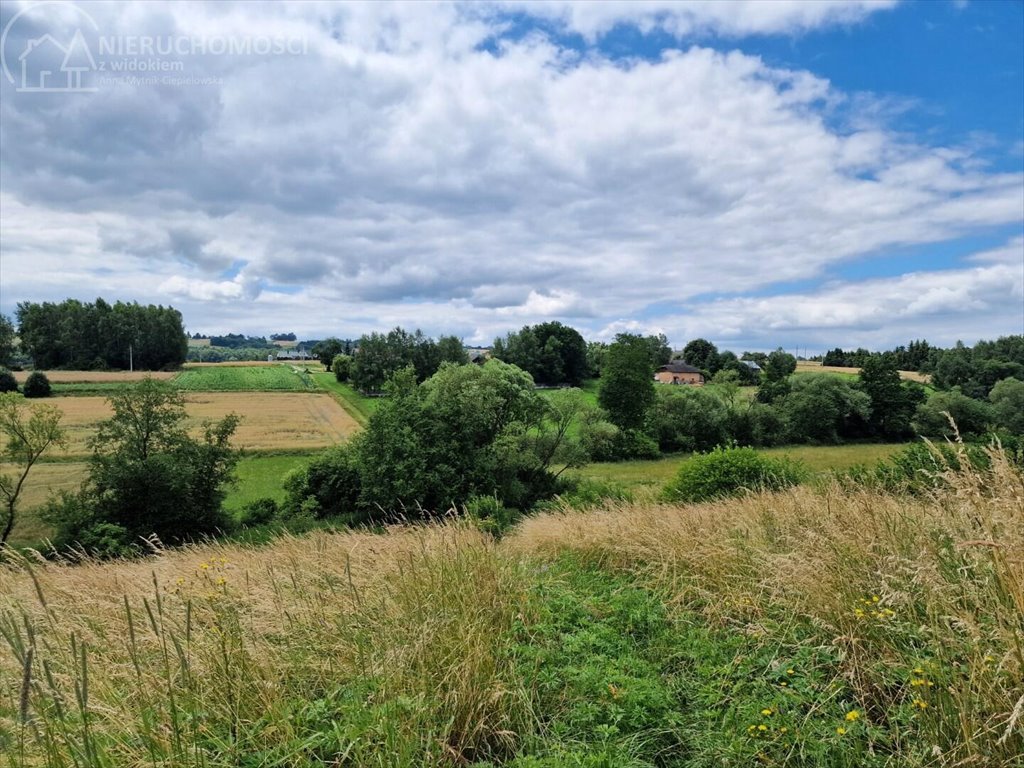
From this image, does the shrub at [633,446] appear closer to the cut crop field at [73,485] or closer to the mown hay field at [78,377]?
the cut crop field at [73,485]

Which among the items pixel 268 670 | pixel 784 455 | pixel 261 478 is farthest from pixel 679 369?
pixel 268 670

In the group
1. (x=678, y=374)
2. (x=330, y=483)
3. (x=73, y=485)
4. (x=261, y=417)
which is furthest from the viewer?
(x=678, y=374)

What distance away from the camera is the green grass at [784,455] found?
128 ft

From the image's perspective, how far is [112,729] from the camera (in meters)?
2.37

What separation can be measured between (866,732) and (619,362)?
5229 cm

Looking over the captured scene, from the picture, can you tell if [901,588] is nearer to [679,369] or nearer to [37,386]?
[37,386]

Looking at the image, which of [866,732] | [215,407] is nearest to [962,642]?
[866,732]

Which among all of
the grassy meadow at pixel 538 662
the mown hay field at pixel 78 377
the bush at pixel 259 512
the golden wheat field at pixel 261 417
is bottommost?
the bush at pixel 259 512

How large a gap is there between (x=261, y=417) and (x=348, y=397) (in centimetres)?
Answer: 1604

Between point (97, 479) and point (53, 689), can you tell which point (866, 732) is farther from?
point (97, 479)

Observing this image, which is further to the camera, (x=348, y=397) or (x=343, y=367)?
(x=343, y=367)

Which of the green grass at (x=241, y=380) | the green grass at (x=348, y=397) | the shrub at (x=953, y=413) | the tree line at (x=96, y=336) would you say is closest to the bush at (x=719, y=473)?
the green grass at (x=348, y=397)

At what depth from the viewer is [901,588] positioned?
11.5ft

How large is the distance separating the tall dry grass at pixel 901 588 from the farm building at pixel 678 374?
296ft
